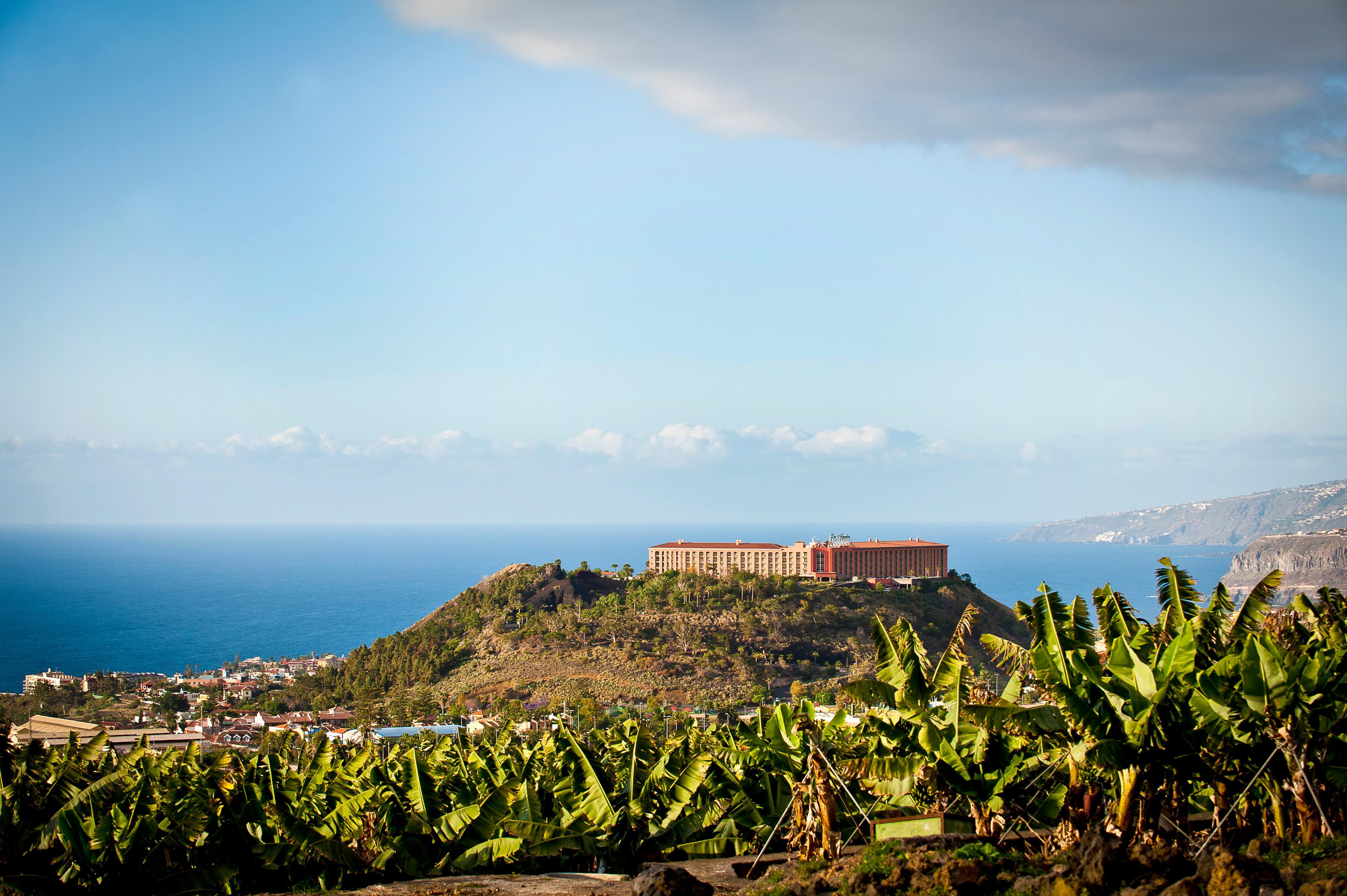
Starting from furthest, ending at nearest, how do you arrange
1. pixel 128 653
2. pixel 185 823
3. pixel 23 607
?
pixel 23 607 < pixel 128 653 < pixel 185 823

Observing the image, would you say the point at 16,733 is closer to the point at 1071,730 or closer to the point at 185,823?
the point at 185,823

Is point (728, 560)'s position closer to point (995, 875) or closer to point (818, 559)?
point (818, 559)

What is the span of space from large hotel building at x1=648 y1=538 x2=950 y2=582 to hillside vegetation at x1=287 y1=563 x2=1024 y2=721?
4.08m

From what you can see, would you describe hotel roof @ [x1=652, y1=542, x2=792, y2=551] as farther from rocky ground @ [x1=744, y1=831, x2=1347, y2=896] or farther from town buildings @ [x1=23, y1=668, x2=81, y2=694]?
rocky ground @ [x1=744, y1=831, x2=1347, y2=896]

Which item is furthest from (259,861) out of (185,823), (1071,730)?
(1071,730)

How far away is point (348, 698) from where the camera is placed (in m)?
78.4

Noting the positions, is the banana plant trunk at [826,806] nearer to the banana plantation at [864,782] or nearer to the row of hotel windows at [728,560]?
the banana plantation at [864,782]

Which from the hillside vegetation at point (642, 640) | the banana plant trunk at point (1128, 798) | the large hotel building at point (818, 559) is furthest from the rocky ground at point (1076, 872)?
the large hotel building at point (818, 559)

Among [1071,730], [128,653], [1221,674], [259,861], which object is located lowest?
[128,653]

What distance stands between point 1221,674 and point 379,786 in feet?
45.5

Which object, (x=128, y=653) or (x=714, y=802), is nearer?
(x=714, y=802)

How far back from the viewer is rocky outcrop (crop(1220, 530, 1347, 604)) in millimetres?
149500

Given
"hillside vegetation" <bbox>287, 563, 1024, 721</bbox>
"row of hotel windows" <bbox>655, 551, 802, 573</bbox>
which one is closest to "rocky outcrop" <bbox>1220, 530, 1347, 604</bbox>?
"row of hotel windows" <bbox>655, 551, 802, 573</bbox>

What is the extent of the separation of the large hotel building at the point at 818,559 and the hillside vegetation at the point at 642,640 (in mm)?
4077
